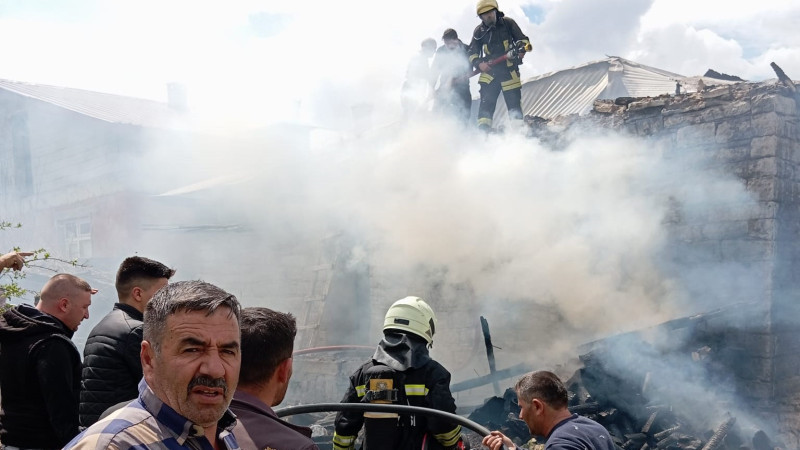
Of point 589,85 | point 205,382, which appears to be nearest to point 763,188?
point 205,382

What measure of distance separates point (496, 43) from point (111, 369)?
26.6 ft

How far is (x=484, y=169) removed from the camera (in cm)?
1010

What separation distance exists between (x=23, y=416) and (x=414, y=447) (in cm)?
202

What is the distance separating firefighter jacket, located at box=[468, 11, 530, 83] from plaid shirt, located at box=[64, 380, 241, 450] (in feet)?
29.4

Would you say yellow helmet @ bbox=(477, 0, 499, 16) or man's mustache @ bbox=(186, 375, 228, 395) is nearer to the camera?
man's mustache @ bbox=(186, 375, 228, 395)

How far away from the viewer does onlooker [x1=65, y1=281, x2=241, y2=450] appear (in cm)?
159

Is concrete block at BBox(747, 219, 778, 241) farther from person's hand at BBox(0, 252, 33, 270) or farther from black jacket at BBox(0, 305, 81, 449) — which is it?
person's hand at BBox(0, 252, 33, 270)

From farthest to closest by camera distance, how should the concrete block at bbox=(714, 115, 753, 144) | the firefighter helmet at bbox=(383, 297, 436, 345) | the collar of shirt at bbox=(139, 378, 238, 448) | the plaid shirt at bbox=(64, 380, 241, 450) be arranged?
the concrete block at bbox=(714, 115, 753, 144) → the firefighter helmet at bbox=(383, 297, 436, 345) → the collar of shirt at bbox=(139, 378, 238, 448) → the plaid shirt at bbox=(64, 380, 241, 450)

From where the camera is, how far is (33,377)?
337 cm

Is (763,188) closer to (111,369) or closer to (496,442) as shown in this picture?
(496,442)

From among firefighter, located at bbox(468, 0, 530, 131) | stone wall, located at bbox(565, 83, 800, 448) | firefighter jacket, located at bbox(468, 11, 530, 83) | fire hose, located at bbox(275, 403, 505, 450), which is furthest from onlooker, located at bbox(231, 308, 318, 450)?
firefighter jacket, located at bbox(468, 11, 530, 83)

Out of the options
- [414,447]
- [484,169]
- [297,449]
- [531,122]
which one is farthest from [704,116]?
[297,449]

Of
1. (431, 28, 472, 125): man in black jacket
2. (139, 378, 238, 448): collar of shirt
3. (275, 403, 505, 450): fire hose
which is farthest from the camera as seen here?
(431, 28, 472, 125): man in black jacket

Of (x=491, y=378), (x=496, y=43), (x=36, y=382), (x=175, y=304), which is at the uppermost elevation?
(x=496, y=43)
